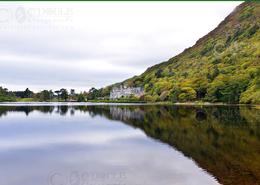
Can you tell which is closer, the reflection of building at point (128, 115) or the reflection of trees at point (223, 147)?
the reflection of trees at point (223, 147)

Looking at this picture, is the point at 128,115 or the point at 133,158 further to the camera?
the point at 128,115

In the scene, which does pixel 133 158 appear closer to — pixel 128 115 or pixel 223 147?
pixel 223 147

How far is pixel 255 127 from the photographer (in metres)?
44.2

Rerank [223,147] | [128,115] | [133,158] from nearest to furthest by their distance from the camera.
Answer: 1. [133,158]
2. [223,147]
3. [128,115]

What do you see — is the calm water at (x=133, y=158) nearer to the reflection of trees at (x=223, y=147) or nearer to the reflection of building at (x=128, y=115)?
the reflection of trees at (x=223, y=147)

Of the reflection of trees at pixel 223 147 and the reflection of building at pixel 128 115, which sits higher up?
the reflection of building at pixel 128 115

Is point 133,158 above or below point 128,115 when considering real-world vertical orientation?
below

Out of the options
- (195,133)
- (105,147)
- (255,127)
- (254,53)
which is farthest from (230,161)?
(254,53)

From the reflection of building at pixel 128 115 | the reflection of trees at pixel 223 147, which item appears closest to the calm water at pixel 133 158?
the reflection of trees at pixel 223 147

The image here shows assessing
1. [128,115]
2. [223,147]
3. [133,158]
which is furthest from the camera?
[128,115]

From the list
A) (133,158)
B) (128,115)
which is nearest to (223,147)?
(133,158)

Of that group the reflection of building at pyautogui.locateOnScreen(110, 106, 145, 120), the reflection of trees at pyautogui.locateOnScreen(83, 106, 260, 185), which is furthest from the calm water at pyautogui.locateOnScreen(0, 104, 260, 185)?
the reflection of building at pyautogui.locateOnScreen(110, 106, 145, 120)

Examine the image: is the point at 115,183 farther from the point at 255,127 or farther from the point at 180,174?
the point at 255,127

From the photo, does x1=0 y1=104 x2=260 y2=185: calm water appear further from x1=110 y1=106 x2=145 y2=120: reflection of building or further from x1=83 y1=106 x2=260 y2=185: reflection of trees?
x1=110 y1=106 x2=145 y2=120: reflection of building
